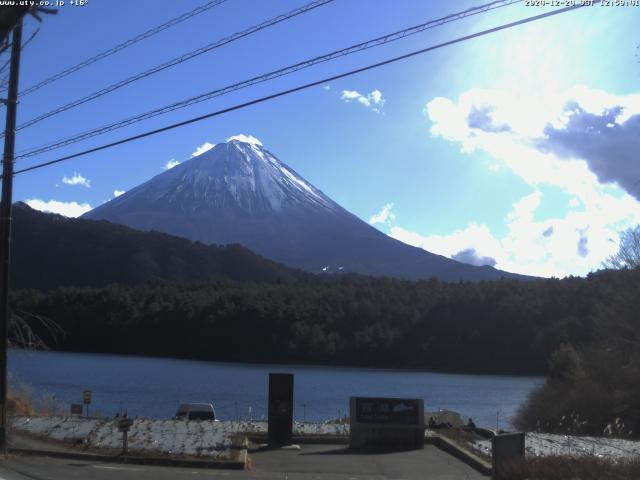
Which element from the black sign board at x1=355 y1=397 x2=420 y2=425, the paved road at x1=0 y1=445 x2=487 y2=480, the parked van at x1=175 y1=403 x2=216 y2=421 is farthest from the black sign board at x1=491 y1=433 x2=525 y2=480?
the parked van at x1=175 y1=403 x2=216 y2=421

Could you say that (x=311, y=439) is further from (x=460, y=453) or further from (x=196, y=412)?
(x=196, y=412)

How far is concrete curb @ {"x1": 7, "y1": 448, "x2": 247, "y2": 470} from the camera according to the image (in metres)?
16.0

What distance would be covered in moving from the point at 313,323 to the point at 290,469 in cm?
9201

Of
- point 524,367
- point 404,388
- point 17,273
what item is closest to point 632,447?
point 404,388

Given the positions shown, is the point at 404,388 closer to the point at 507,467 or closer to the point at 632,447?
the point at 632,447

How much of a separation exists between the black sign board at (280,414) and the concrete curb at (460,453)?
12.1ft

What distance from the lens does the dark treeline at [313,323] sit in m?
94.1

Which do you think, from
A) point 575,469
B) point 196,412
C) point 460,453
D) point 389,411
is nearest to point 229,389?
point 196,412

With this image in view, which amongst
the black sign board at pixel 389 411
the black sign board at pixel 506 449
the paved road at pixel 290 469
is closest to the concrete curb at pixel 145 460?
the paved road at pixel 290 469

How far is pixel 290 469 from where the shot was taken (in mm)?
16281

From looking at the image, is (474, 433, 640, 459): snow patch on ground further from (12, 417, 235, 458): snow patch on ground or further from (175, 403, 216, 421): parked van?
(175, 403, 216, 421): parked van

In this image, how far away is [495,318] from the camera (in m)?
94.5

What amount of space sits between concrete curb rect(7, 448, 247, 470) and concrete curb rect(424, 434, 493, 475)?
467 cm

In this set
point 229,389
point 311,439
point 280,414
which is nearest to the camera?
point 280,414
